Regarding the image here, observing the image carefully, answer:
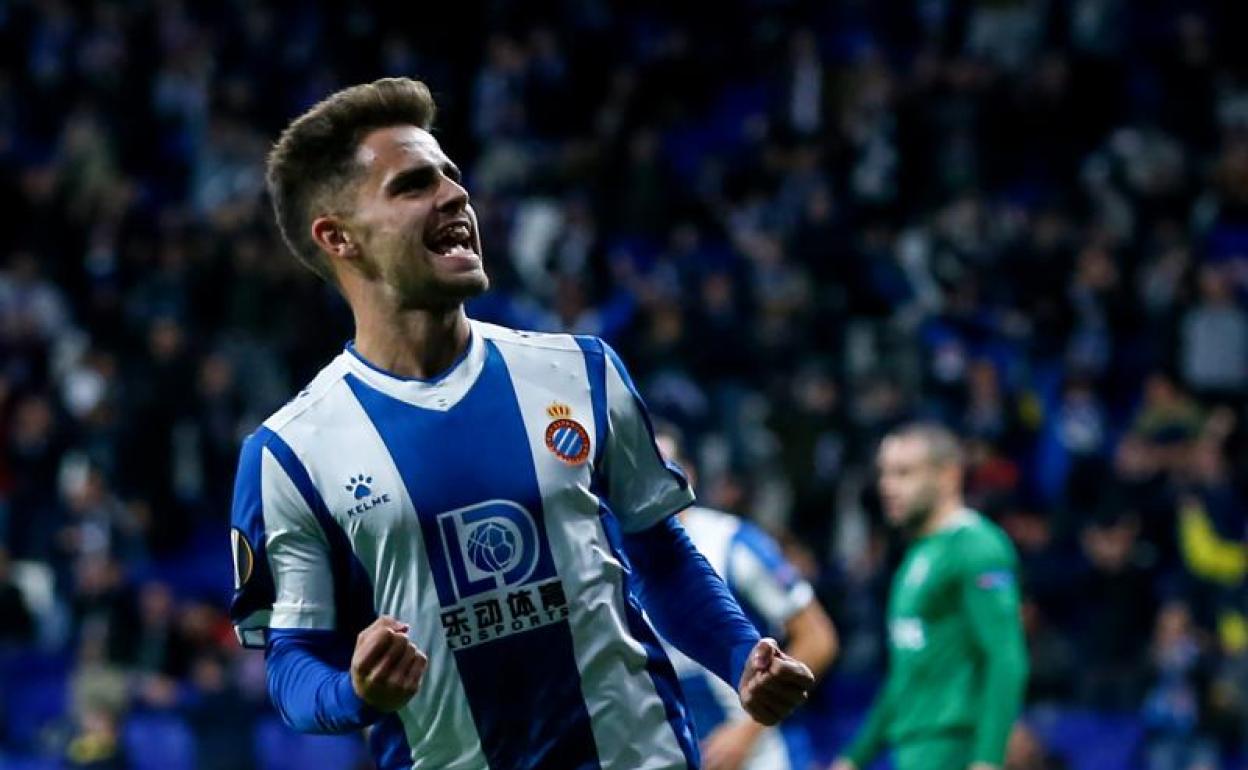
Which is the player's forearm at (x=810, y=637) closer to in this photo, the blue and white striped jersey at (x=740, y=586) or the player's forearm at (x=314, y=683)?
the blue and white striped jersey at (x=740, y=586)

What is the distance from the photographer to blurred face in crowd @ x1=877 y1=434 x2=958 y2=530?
26.5 ft

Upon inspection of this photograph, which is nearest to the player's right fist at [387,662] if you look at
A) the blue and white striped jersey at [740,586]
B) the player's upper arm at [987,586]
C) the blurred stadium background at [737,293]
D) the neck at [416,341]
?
the neck at [416,341]

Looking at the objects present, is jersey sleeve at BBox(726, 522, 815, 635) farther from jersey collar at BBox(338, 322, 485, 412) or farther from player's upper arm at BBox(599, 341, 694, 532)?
jersey collar at BBox(338, 322, 485, 412)

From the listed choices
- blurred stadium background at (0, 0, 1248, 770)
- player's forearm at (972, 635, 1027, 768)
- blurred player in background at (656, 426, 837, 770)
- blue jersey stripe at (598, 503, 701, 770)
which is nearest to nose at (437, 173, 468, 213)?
blue jersey stripe at (598, 503, 701, 770)

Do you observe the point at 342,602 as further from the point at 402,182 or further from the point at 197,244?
the point at 197,244

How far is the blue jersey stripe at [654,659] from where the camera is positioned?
3.95m

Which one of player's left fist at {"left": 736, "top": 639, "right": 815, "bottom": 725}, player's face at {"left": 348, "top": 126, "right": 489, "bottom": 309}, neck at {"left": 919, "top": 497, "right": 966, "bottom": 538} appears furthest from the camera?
neck at {"left": 919, "top": 497, "right": 966, "bottom": 538}

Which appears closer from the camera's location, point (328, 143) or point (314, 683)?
point (314, 683)

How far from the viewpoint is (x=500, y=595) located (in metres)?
3.79

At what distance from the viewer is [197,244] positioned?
677 inches

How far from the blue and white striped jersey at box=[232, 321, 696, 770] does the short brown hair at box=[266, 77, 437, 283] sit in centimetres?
38

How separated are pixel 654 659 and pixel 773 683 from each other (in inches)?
14.6

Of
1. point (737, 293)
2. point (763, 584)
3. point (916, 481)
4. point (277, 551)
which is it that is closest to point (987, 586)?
point (916, 481)

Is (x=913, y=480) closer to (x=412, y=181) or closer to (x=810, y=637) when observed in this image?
(x=810, y=637)
